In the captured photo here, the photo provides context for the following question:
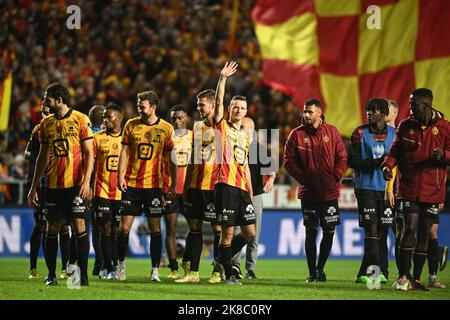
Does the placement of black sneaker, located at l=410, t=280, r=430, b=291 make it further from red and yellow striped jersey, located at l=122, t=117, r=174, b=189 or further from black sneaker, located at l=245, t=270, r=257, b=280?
red and yellow striped jersey, located at l=122, t=117, r=174, b=189

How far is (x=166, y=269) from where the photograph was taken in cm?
1502

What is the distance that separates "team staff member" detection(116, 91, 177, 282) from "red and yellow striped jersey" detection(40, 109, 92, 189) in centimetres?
114

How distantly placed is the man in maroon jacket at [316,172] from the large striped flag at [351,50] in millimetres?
3872

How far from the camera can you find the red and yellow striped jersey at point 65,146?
10.6 meters

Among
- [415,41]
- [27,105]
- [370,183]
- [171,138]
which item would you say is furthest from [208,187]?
[27,105]

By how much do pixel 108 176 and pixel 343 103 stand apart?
5522mm

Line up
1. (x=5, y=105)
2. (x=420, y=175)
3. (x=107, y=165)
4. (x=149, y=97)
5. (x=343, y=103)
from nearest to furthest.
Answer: (x=420, y=175) < (x=149, y=97) < (x=107, y=165) < (x=343, y=103) < (x=5, y=105)

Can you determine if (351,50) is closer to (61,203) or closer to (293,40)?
(293,40)

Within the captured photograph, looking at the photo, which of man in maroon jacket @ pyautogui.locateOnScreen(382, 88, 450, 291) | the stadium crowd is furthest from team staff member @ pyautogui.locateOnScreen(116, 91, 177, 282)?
the stadium crowd

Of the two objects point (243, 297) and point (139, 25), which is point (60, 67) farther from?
point (243, 297)

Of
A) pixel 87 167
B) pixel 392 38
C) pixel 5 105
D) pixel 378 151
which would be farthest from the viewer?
pixel 5 105

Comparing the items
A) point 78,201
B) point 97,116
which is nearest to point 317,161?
point 97,116

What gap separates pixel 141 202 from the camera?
11828 millimetres

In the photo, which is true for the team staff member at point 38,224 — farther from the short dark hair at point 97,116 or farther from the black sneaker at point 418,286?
the black sneaker at point 418,286
